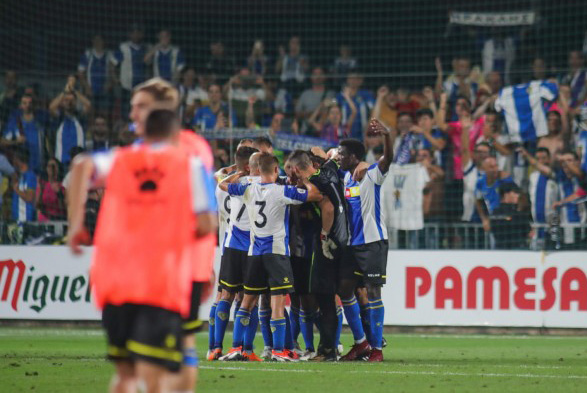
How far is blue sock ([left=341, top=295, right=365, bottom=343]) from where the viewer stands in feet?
35.8

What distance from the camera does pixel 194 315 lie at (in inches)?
260

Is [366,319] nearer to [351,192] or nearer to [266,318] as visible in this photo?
[266,318]

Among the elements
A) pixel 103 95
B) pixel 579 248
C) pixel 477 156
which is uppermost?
pixel 103 95

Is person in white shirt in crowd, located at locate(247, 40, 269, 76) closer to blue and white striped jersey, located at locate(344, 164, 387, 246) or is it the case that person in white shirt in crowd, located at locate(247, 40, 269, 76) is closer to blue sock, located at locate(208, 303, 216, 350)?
blue and white striped jersey, located at locate(344, 164, 387, 246)

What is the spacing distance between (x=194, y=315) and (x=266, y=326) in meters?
4.61

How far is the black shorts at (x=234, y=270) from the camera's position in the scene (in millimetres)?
10950

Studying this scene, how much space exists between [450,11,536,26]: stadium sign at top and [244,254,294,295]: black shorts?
10908mm

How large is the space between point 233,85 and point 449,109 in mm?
3726

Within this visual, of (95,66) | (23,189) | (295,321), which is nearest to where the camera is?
(295,321)

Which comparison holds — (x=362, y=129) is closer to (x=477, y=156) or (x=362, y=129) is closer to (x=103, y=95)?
(x=477, y=156)

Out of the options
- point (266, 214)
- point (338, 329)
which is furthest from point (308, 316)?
point (266, 214)

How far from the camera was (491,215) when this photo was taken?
15.5 meters

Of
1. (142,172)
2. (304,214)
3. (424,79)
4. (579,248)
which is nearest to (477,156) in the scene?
(579,248)

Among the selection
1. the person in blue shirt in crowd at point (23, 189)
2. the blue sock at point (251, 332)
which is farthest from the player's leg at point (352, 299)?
the person in blue shirt in crowd at point (23, 189)
